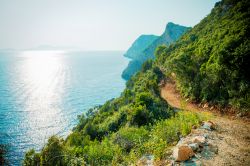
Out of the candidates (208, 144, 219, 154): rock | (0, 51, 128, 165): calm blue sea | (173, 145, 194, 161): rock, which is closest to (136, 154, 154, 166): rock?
(173, 145, 194, 161): rock

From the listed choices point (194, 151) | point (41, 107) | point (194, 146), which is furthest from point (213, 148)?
point (41, 107)

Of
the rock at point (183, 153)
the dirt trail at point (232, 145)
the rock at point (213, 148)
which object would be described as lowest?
the dirt trail at point (232, 145)

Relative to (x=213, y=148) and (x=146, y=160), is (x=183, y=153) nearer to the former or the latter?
(x=146, y=160)

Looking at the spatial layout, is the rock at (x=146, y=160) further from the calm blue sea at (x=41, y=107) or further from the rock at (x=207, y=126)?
the calm blue sea at (x=41, y=107)

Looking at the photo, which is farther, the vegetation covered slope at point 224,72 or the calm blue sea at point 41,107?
the calm blue sea at point 41,107

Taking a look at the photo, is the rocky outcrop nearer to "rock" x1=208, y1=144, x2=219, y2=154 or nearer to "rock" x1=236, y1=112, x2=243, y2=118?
"rock" x1=208, y1=144, x2=219, y2=154

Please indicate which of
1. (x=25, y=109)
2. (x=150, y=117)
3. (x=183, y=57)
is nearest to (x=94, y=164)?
(x=150, y=117)

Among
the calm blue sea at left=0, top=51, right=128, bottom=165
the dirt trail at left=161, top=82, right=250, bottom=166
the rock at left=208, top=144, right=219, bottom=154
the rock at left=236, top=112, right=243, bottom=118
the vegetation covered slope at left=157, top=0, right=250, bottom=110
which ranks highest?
the vegetation covered slope at left=157, top=0, right=250, bottom=110

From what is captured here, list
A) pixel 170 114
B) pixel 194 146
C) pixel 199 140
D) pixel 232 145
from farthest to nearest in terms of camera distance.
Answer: pixel 170 114
pixel 232 145
pixel 199 140
pixel 194 146

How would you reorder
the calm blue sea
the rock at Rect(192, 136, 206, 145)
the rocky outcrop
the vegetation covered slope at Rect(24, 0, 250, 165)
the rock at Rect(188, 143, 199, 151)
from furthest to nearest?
the calm blue sea → the vegetation covered slope at Rect(24, 0, 250, 165) → the rock at Rect(192, 136, 206, 145) → the rock at Rect(188, 143, 199, 151) → the rocky outcrop

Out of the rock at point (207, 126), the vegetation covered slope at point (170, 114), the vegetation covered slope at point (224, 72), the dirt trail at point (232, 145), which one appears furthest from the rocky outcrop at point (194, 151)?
the vegetation covered slope at point (224, 72)

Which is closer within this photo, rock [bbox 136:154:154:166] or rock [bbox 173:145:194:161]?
rock [bbox 173:145:194:161]

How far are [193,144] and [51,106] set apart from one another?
8083cm

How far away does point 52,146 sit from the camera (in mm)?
10188
